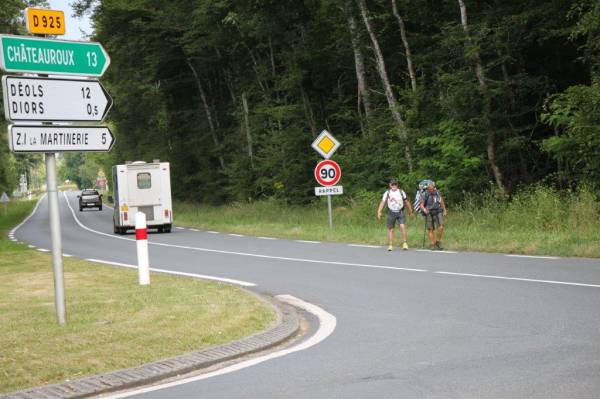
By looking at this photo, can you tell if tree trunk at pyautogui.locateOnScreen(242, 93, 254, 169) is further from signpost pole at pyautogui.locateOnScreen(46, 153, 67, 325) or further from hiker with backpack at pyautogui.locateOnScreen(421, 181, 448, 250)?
signpost pole at pyautogui.locateOnScreen(46, 153, 67, 325)

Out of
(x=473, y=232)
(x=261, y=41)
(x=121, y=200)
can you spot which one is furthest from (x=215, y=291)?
(x=261, y=41)

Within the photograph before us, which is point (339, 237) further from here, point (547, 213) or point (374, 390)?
point (374, 390)

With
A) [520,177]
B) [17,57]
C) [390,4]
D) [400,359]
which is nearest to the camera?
[400,359]

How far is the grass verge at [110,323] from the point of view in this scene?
6.55 metres

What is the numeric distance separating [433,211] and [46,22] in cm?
1099

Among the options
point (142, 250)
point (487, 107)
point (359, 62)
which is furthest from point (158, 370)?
point (359, 62)

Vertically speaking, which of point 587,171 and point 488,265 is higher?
point 587,171

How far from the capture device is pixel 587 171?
18828 millimetres

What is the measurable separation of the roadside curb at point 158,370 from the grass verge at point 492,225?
8.50 m

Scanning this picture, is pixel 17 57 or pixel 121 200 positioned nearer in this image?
pixel 17 57

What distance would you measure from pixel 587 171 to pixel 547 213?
170 centimetres

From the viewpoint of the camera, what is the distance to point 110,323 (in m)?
8.35

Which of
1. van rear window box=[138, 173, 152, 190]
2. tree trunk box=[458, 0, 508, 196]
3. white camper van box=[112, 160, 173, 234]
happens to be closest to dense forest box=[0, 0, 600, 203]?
tree trunk box=[458, 0, 508, 196]

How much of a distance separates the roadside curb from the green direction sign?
3.42 meters
